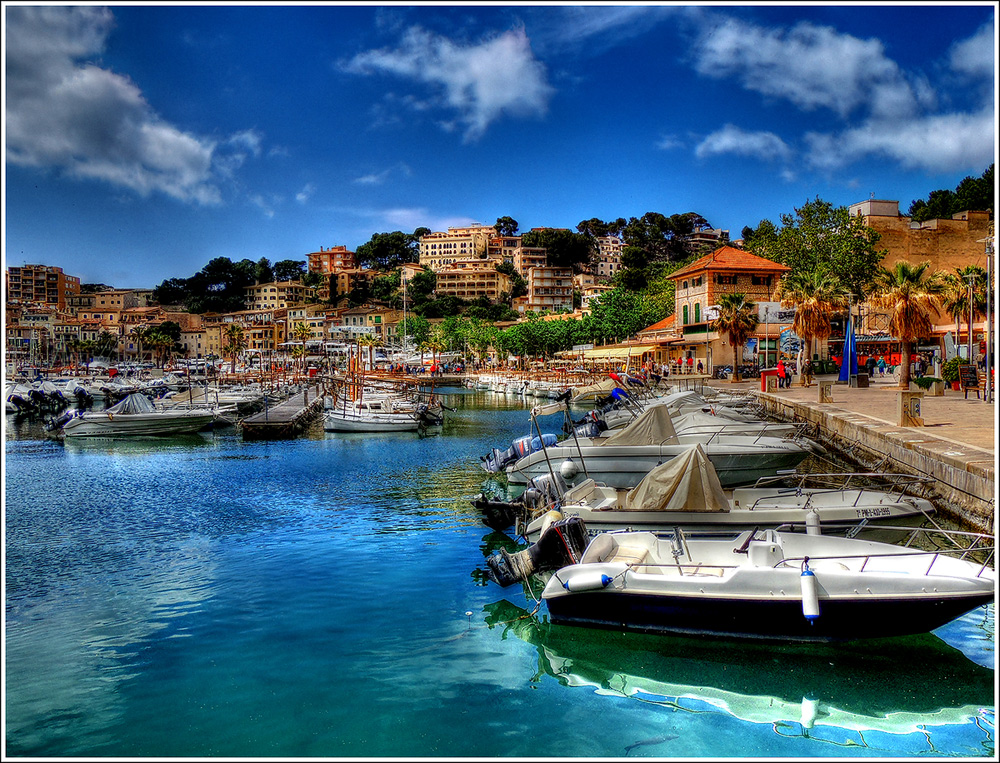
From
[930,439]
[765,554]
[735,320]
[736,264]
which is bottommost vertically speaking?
[765,554]

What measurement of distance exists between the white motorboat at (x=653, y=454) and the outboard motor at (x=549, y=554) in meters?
5.85

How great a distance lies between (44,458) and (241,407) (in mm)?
17633

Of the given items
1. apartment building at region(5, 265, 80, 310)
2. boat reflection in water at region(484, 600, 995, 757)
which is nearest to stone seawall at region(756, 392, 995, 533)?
boat reflection in water at region(484, 600, 995, 757)

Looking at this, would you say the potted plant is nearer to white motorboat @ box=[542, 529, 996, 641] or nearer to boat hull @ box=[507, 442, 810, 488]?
boat hull @ box=[507, 442, 810, 488]

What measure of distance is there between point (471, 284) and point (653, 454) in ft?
390

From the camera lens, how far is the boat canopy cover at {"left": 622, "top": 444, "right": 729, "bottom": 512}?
38.1 feet

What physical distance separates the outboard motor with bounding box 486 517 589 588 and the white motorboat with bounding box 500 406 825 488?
585cm

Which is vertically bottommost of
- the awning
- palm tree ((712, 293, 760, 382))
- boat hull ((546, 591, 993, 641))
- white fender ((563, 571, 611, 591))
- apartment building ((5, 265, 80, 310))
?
boat hull ((546, 591, 993, 641))

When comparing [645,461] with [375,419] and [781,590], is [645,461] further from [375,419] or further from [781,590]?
[375,419]

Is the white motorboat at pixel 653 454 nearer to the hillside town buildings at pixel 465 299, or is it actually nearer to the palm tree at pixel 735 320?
the palm tree at pixel 735 320

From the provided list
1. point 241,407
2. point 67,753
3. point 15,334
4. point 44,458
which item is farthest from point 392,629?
point 15,334

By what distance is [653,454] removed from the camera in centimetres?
1714

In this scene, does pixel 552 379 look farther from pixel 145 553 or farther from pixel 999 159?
pixel 999 159

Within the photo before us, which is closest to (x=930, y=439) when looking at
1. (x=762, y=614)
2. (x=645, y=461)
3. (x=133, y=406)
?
(x=645, y=461)
